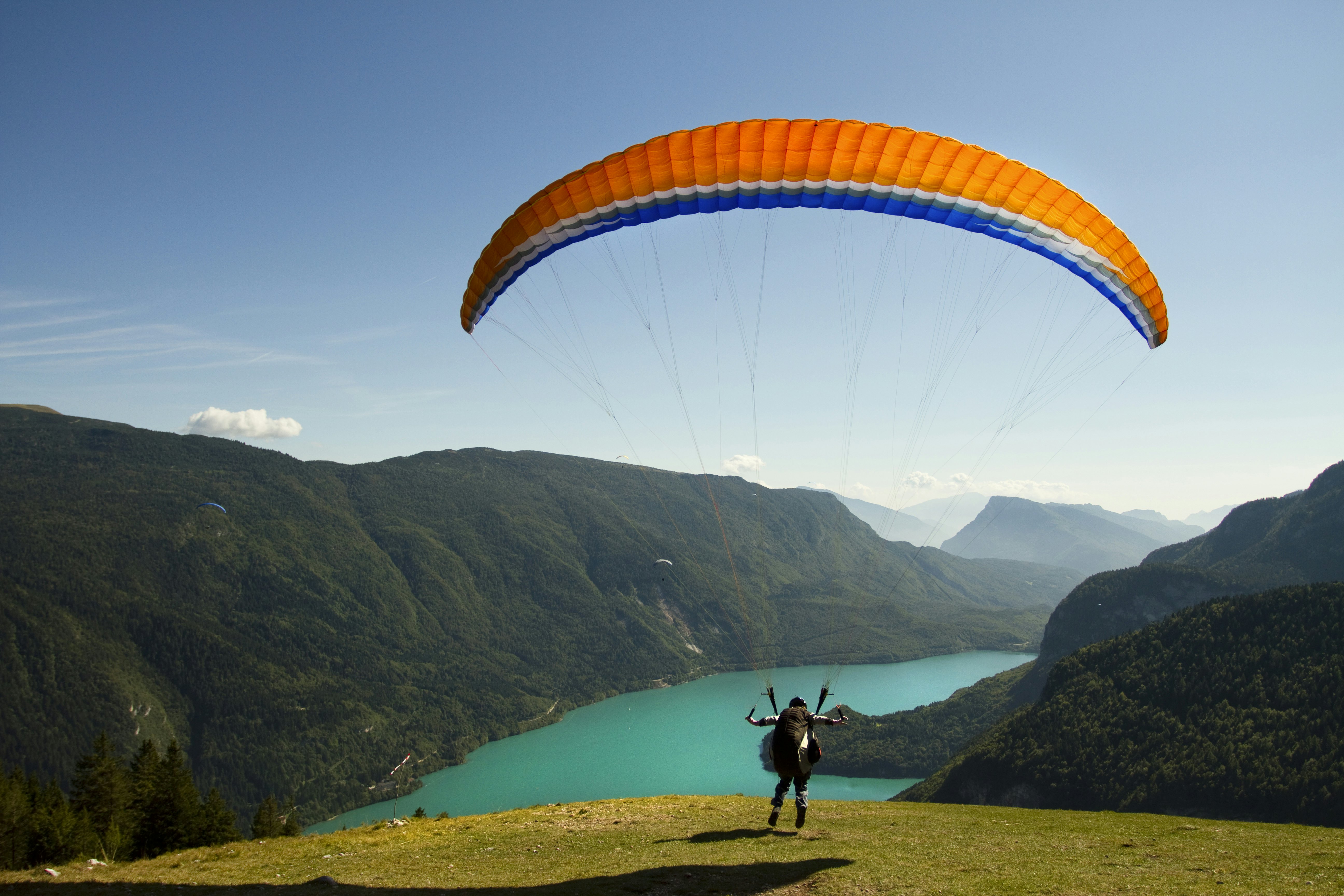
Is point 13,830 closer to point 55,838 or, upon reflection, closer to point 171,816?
point 55,838

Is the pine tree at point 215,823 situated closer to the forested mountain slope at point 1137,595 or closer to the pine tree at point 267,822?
the pine tree at point 267,822

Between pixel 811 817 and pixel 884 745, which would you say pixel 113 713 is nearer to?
pixel 884 745

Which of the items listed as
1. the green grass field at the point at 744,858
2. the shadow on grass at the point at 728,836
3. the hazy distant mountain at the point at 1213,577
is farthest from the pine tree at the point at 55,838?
the hazy distant mountain at the point at 1213,577

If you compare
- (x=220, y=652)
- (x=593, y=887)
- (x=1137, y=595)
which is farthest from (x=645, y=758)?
(x=593, y=887)

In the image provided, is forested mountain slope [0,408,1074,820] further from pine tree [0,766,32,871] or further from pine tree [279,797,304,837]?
pine tree [0,766,32,871]

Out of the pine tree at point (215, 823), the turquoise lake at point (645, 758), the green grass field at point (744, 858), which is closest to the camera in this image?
the green grass field at point (744, 858)

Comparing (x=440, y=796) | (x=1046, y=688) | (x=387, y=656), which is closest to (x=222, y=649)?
(x=387, y=656)

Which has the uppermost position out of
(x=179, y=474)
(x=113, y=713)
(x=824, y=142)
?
(x=179, y=474)
